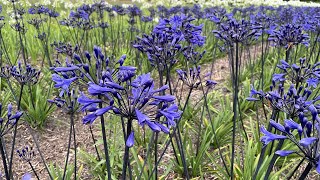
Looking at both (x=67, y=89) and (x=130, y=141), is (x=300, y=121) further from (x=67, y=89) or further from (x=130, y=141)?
(x=67, y=89)

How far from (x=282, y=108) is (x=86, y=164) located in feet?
8.45

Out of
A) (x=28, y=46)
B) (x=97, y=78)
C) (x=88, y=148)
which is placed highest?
(x=97, y=78)

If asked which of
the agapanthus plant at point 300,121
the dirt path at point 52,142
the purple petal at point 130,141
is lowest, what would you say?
the dirt path at point 52,142

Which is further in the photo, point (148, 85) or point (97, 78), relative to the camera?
point (97, 78)

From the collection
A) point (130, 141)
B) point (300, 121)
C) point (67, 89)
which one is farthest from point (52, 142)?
point (300, 121)

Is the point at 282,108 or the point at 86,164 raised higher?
the point at 282,108

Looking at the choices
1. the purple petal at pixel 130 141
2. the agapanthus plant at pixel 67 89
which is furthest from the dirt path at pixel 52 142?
the purple petal at pixel 130 141

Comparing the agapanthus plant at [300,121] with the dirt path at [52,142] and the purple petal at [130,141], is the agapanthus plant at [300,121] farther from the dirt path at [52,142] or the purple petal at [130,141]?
the dirt path at [52,142]

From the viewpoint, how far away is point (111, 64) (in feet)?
7.50

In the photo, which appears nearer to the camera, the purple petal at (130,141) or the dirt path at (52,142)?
the purple petal at (130,141)

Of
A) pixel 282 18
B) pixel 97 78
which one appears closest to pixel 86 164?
pixel 97 78

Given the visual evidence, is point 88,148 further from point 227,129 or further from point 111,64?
point 111,64

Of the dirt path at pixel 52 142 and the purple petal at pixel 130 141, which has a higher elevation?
the purple petal at pixel 130 141

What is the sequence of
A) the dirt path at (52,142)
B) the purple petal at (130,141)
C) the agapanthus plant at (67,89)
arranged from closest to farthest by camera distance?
the purple petal at (130,141) → the agapanthus plant at (67,89) → the dirt path at (52,142)
